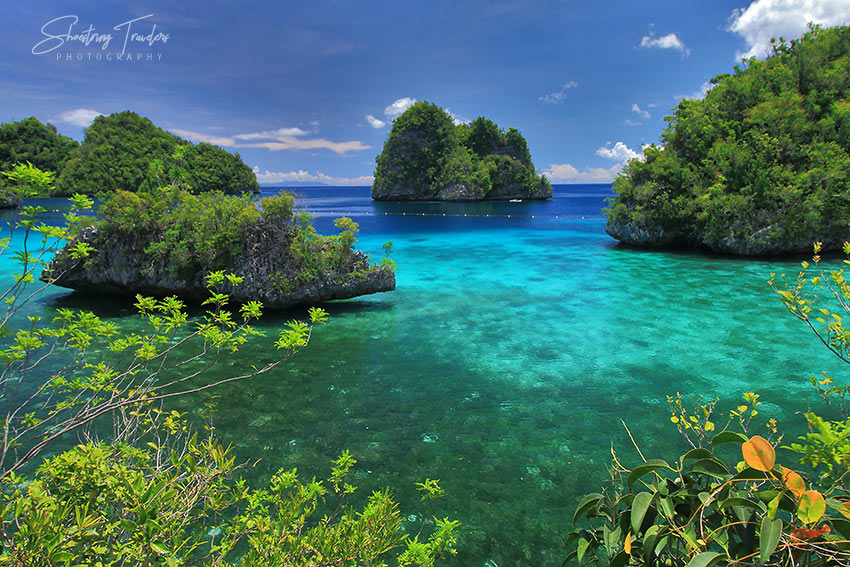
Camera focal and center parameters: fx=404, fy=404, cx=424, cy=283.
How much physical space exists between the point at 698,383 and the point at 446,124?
96.6 metres

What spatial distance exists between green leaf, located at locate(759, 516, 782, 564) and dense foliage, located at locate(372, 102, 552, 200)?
92640 mm

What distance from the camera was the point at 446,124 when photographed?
315 ft

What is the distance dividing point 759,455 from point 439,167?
97.2 metres

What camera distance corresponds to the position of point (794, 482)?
1.55 m

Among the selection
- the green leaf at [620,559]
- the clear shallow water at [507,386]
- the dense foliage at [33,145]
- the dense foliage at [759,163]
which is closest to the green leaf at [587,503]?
the green leaf at [620,559]

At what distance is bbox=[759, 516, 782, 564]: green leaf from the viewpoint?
1425 millimetres

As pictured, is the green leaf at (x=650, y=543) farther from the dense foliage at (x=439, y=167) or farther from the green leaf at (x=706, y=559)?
the dense foliage at (x=439, y=167)

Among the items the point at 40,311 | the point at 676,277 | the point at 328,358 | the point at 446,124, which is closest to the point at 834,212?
the point at 676,277

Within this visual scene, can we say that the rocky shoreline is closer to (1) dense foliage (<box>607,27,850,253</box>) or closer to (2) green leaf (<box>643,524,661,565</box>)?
(2) green leaf (<box>643,524,661,565</box>)

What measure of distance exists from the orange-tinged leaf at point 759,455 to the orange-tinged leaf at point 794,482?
0.19 feet

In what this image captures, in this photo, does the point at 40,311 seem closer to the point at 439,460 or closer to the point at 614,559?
the point at 439,460

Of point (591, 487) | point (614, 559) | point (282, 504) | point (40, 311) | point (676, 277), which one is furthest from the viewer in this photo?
point (676, 277)

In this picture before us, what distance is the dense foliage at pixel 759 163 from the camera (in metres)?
20.1

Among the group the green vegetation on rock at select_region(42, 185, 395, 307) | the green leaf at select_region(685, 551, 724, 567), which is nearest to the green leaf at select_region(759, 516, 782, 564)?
the green leaf at select_region(685, 551, 724, 567)
